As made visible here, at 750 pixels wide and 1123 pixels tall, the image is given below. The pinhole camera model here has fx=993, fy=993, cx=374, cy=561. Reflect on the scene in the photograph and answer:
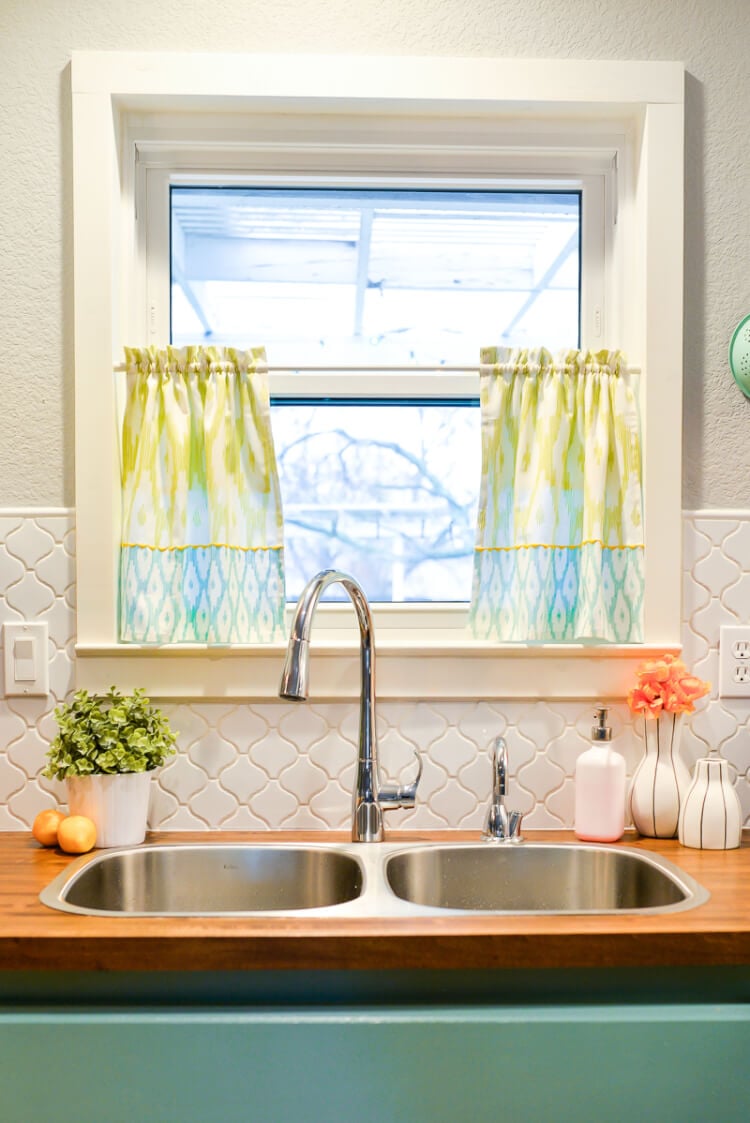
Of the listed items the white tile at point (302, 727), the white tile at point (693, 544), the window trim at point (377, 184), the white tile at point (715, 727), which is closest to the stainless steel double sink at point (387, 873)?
the white tile at point (302, 727)

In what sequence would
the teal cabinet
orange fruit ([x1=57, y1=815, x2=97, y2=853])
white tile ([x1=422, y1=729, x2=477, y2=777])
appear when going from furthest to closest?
white tile ([x1=422, y1=729, x2=477, y2=777])
orange fruit ([x1=57, y1=815, x2=97, y2=853])
the teal cabinet

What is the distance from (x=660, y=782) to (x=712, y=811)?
10cm

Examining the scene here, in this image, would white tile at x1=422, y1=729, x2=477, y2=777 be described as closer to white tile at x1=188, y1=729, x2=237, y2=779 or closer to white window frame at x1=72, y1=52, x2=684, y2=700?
white window frame at x1=72, y1=52, x2=684, y2=700

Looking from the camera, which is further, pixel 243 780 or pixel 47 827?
pixel 243 780

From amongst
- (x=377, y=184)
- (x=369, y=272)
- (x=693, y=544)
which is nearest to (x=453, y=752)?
(x=693, y=544)

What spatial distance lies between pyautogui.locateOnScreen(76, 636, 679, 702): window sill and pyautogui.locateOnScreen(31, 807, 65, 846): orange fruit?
0.24 metres

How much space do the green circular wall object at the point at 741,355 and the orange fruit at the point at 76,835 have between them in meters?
1.41

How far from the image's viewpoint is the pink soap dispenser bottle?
5.64 feet

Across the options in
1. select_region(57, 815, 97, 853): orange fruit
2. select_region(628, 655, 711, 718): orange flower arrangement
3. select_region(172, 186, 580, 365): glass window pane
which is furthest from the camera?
select_region(172, 186, 580, 365): glass window pane

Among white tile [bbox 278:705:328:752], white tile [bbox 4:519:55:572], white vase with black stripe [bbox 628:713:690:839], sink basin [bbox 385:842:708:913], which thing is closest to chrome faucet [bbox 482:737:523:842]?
sink basin [bbox 385:842:708:913]

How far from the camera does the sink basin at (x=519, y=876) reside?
165 cm

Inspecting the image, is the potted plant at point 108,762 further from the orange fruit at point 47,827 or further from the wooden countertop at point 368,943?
the wooden countertop at point 368,943

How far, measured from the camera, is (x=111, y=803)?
1.65 m

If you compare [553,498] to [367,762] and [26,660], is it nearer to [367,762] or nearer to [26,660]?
[367,762]
